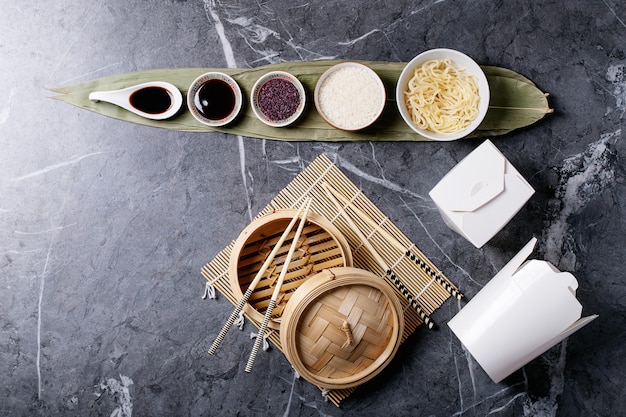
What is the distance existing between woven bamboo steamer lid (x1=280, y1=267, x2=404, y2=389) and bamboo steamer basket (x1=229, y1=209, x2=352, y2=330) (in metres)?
0.16

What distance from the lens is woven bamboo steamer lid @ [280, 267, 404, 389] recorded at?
2146 mm

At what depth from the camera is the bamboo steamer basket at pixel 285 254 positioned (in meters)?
2.33

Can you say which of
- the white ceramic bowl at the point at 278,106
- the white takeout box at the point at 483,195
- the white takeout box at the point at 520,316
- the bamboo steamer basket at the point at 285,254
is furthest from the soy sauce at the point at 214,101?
the white takeout box at the point at 520,316

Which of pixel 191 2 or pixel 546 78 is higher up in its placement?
pixel 191 2

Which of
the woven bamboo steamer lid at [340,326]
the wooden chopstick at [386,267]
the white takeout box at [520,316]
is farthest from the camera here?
the wooden chopstick at [386,267]

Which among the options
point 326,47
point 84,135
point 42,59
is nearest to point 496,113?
point 326,47

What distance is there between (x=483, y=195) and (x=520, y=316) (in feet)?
1.59

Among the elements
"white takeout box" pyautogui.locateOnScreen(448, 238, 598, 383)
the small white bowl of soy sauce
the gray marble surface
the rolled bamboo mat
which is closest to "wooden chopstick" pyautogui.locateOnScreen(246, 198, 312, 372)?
the rolled bamboo mat

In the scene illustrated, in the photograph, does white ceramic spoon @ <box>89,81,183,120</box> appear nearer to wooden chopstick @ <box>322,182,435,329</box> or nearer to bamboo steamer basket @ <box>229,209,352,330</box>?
bamboo steamer basket @ <box>229,209,352,330</box>

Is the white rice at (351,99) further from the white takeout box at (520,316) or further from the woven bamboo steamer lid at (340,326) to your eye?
the white takeout box at (520,316)

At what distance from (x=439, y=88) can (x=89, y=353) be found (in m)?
1.98

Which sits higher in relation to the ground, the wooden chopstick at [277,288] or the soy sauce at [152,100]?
the soy sauce at [152,100]

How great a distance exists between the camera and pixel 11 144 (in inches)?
101

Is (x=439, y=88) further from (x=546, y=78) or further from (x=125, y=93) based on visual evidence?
(x=125, y=93)
